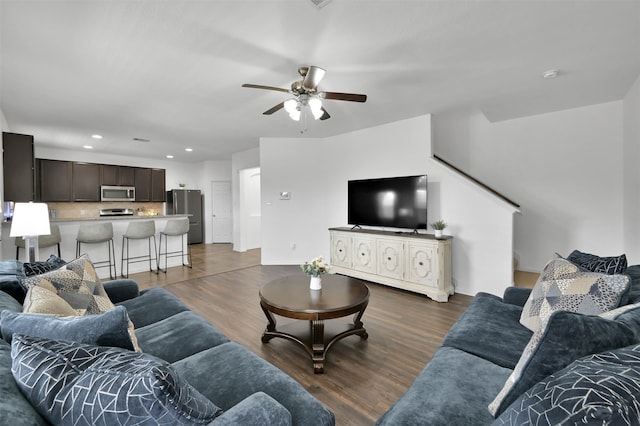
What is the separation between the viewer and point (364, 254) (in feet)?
14.5

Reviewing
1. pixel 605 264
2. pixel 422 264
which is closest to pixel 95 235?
pixel 422 264

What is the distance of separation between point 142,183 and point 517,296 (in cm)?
854

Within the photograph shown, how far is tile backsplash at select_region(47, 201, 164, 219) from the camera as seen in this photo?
260 inches

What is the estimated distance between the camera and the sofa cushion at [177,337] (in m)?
1.57

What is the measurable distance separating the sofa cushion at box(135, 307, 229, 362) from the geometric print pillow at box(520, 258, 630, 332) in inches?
68.1

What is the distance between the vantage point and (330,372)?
2.12m

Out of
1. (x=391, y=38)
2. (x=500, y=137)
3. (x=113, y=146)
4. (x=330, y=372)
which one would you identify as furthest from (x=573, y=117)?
(x=113, y=146)

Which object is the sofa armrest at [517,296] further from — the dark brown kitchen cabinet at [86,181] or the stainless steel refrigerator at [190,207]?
the dark brown kitchen cabinet at [86,181]

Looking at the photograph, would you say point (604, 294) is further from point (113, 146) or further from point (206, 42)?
point (113, 146)

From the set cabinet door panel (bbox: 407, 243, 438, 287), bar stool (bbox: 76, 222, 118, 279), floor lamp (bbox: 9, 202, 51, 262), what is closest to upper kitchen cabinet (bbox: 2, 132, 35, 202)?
bar stool (bbox: 76, 222, 118, 279)

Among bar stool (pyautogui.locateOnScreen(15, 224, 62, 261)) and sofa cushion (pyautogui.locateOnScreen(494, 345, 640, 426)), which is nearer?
sofa cushion (pyautogui.locateOnScreen(494, 345, 640, 426))

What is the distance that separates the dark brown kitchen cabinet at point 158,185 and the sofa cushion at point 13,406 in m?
8.06

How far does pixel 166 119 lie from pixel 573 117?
19.7ft

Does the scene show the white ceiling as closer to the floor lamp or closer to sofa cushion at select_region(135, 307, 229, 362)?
the floor lamp
